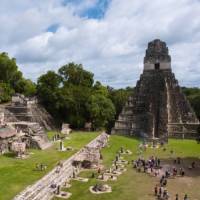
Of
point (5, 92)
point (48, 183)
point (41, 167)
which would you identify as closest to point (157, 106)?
point (5, 92)

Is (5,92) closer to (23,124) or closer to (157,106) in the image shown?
(23,124)

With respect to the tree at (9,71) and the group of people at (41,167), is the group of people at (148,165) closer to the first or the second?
the group of people at (41,167)

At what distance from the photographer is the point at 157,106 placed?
58594 millimetres

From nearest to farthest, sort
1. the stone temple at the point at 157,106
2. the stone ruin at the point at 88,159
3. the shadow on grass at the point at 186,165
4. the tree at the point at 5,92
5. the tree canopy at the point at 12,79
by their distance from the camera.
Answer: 1. the shadow on grass at the point at 186,165
2. the stone ruin at the point at 88,159
3. the stone temple at the point at 157,106
4. the tree at the point at 5,92
5. the tree canopy at the point at 12,79

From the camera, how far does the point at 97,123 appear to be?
60.0 meters

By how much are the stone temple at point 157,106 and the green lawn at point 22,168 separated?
49.8 feet

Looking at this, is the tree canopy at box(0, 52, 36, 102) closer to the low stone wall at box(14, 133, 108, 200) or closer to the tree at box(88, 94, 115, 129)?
the tree at box(88, 94, 115, 129)

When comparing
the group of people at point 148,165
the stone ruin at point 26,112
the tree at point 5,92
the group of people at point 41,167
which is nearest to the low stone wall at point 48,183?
the group of people at point 41,167

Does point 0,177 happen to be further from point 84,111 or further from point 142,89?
point 142,89

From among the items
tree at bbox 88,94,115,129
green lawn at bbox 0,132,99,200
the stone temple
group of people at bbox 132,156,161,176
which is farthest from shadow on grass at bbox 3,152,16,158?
the stone temple

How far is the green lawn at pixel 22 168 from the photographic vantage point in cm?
2659

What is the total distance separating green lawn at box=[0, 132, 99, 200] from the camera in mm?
26587

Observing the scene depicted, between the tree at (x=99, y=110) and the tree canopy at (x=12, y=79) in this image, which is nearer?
the tree at (x=99, y=110)

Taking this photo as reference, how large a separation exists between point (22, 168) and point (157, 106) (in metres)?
31.8
